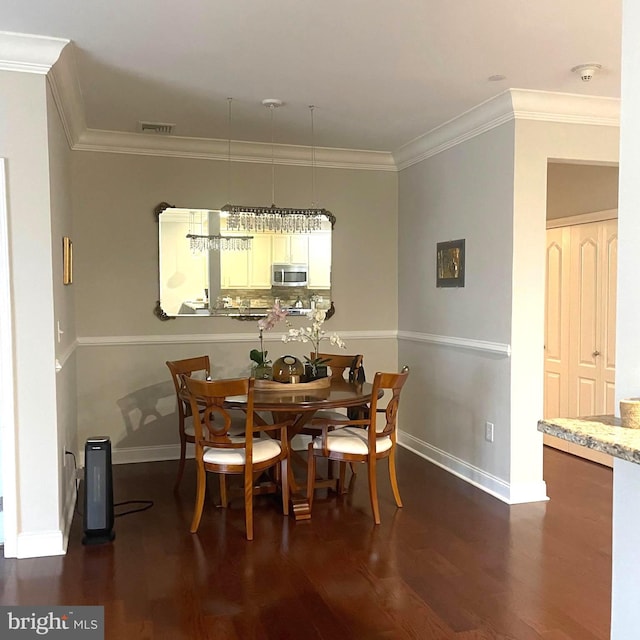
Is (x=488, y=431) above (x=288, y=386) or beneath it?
beneath

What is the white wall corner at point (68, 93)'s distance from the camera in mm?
3342

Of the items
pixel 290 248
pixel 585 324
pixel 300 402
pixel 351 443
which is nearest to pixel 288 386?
pixel 300 402

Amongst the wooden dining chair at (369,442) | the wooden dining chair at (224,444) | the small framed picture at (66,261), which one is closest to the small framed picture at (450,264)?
the wooden dining chair at (369,442)

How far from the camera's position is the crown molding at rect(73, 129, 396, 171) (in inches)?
196

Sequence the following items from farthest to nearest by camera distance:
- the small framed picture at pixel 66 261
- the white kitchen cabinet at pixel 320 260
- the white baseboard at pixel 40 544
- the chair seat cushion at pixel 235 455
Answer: the white kitchen cabinet at pixel 320 260
the small framed picture at pixel 66 261
the chair seat cushion at pixel 235 455
the white baseboard at pixel 40 544

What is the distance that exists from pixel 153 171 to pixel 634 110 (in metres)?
4.14

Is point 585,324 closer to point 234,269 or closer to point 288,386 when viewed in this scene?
point 288,386

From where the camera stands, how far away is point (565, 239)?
5629 mm

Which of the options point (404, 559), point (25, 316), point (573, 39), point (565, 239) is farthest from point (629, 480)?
point (565, 239)

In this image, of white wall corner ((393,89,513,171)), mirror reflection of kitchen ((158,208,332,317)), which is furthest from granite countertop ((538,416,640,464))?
mirror reflection of kitchen ((158,208,332,317))

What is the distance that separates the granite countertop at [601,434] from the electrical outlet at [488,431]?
2.65 m

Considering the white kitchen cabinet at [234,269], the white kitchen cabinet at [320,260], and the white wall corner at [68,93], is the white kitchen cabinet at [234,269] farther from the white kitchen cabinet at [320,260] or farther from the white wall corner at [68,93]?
the white wall corner at [68,93]

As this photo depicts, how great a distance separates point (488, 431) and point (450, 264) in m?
1.32

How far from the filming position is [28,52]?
3.15m
